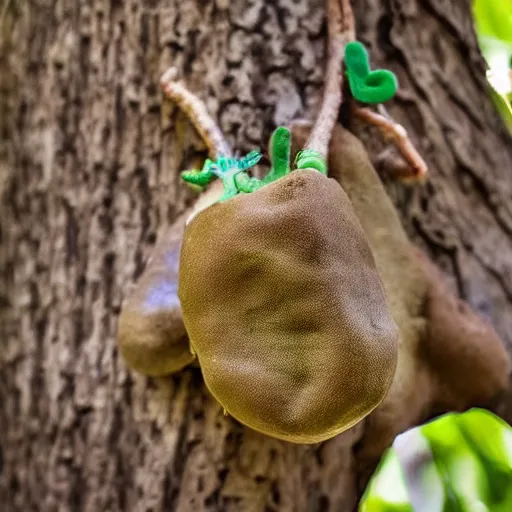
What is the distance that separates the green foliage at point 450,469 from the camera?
0.78m

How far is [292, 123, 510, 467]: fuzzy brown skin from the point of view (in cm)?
79

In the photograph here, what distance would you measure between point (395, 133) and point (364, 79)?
93mm

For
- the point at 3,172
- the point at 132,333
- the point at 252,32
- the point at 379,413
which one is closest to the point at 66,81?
the point at 3,172

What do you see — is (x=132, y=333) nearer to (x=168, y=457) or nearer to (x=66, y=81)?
(x=168, y=457)

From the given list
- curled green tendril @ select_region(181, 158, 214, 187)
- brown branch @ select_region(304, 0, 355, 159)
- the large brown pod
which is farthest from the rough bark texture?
the large brown pod

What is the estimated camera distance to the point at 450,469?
0.84 meters

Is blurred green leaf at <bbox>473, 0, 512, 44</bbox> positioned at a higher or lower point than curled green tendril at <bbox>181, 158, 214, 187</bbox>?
lower

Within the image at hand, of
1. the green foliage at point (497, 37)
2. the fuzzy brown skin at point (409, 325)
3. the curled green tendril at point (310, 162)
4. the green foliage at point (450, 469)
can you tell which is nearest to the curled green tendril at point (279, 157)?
the curled green tendril at point (310, 162)

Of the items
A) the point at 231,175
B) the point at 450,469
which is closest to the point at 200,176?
the point at 231,175

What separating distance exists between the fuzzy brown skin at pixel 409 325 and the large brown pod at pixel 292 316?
10.9 inches

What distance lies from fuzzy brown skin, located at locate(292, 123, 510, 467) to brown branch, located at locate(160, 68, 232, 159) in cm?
11

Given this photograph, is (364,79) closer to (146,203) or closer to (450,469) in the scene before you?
(146,203)

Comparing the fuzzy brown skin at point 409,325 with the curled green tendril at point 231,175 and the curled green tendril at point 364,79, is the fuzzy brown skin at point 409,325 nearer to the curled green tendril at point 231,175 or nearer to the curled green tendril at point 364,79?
the curled green tendril at point 364,79

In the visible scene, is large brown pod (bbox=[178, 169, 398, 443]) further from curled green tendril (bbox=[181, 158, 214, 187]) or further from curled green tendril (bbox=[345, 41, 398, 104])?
curled green tendril (bbox=[345, 41, 398, 104])
